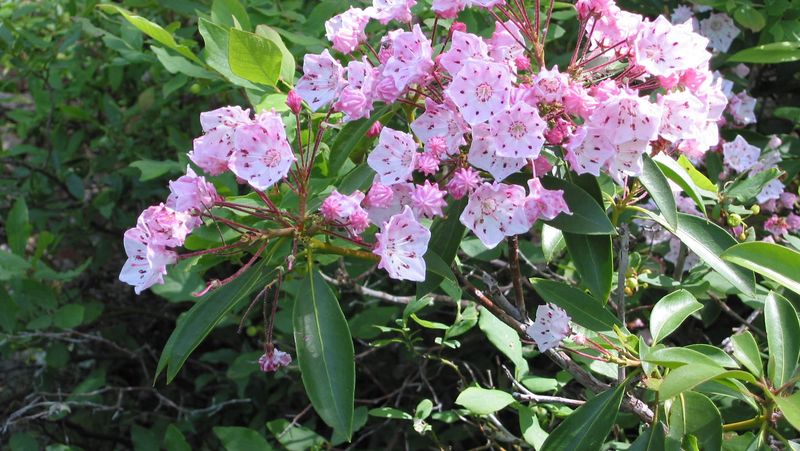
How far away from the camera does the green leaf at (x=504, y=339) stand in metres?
1.80

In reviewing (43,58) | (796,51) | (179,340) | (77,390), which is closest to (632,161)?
(179,340)

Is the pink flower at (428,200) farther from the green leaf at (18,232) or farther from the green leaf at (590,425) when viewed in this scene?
the green leaf at (18,232)

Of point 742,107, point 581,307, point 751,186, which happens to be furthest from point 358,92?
point 742,107

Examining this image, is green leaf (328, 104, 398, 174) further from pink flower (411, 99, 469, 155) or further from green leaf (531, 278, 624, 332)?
green leaf (531, 278, 624, 332)

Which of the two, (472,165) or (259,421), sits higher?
(472,165)

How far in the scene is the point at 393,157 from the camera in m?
1.39

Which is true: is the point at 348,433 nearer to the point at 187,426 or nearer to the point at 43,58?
the point at 187,426

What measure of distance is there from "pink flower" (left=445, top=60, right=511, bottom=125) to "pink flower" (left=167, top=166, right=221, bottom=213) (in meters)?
0.43

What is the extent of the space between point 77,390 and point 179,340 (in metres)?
1.55

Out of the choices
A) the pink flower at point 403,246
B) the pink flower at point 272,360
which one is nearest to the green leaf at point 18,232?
the pink flower at point 272,360

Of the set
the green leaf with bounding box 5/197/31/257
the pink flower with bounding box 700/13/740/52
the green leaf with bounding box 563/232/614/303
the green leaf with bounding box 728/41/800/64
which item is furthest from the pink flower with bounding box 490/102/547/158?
the green leaf with bounding box 5/197/31/257

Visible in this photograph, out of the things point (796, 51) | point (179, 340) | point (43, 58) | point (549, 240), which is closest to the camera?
point (179, 340)

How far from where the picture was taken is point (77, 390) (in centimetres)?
269

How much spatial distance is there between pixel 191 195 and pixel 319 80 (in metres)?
0.33
